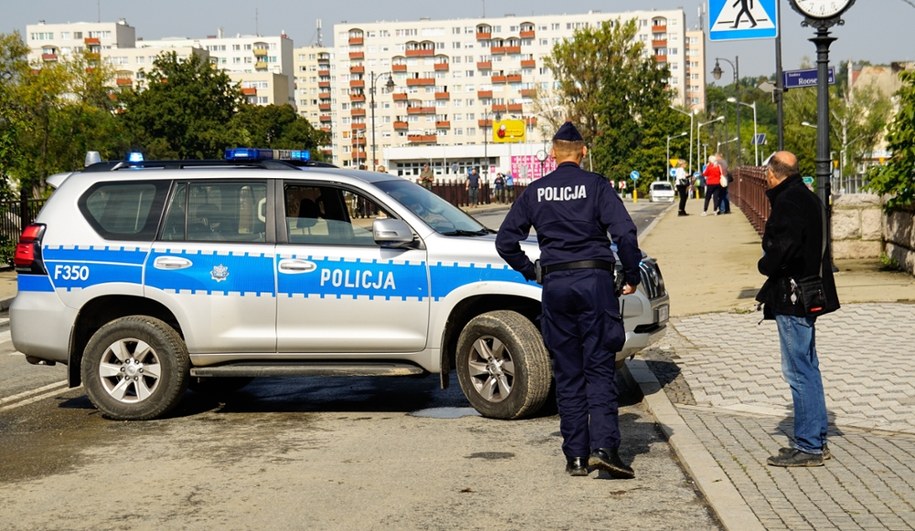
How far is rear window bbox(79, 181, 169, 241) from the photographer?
9516 mm

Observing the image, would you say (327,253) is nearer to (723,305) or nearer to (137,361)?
(137,361)

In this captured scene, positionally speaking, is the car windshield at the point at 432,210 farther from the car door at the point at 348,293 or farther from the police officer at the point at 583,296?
the police officer at the point at 583,296

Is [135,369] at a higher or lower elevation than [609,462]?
higher

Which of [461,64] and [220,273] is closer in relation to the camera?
[220,273]

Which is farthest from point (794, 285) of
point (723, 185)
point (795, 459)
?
point (723, 185)

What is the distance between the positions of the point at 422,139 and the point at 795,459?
178298 mm

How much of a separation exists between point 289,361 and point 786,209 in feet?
12.3

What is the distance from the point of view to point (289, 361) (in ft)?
30.4

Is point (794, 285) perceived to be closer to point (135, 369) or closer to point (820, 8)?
point (135, 369)


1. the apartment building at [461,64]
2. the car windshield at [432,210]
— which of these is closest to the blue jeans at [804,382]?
the car windshield at [432,210]

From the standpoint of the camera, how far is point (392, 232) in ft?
29.1

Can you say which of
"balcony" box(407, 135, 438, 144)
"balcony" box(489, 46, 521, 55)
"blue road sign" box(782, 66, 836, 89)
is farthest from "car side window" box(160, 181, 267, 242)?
"balcony" box(407, 135, 438, 144)

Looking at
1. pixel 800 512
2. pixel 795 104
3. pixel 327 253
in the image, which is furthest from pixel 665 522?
pixel 795 104

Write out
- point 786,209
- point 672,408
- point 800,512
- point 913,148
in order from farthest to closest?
point 913,148, point 672,408, point 786,209, point 800,512
